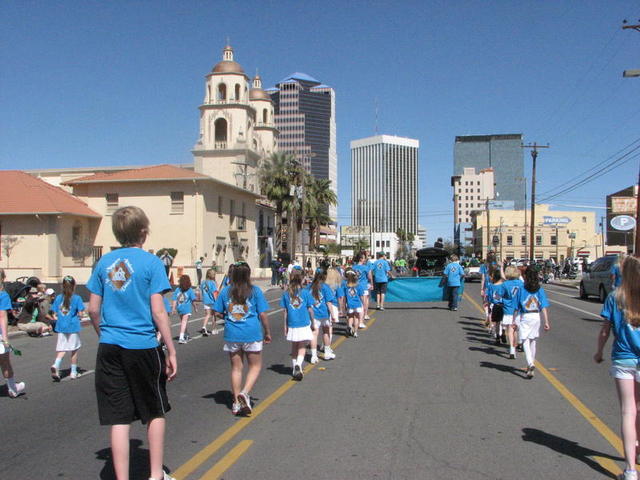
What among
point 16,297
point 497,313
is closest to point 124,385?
point 497,313

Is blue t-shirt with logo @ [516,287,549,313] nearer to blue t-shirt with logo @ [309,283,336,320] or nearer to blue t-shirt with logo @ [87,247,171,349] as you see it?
blue t-shirt with logo @ [309,283,336,320]

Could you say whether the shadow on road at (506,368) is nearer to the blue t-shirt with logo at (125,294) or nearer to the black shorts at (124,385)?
the black shorts at (124,385)

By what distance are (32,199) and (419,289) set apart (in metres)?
25.2

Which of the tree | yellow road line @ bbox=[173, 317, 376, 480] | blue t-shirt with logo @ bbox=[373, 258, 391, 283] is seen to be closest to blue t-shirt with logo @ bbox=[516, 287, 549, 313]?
yellow road line @ bbox=[173, 317, 376, 480]

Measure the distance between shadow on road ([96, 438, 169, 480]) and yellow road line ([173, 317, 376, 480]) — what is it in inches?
7.0

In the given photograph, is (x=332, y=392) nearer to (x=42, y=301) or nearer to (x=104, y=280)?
(x=104, y=280)

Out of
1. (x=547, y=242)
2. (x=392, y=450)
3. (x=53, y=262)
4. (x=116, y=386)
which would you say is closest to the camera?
(x=116, y=386)

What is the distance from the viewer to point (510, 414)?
270 inches

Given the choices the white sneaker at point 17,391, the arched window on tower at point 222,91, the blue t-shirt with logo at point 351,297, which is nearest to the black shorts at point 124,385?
the white sneaker at point 17,391

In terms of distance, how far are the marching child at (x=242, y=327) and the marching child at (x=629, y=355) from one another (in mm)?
3629

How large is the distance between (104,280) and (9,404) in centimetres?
457

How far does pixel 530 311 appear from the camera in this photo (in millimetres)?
9086

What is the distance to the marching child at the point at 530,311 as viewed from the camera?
355 inches

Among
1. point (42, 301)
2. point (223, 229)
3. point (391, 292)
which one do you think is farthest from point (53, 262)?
point (391, 292)
